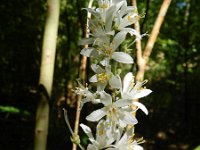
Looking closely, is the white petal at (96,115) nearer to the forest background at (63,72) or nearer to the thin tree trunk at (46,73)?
the thin tree trunk at (46,73)

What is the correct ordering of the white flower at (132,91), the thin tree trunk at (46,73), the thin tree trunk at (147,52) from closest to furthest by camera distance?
the white flower at (132,91), the thin tree trunk at (147,52), the thin tree trunk at (46,73)

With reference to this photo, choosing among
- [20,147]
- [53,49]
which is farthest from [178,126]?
[53,49]

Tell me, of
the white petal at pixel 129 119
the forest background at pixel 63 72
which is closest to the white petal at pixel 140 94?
the white petal at pixel 129 119

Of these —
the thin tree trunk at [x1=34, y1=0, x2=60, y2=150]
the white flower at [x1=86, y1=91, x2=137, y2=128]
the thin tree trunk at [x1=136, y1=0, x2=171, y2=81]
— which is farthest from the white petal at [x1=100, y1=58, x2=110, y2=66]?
the thin tree trunk at [x1=34, y1=0, x2=60, y2=150]

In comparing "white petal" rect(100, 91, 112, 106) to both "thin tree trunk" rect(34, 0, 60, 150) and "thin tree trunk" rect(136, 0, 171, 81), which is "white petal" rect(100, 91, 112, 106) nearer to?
"thin tree trunk" rect(136, 0, 171, 81)

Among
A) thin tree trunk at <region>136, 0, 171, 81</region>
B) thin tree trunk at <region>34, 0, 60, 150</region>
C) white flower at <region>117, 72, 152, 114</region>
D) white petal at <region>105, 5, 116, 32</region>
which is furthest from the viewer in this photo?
thin tree trunk at <region>34, 0, 60, 150</region>

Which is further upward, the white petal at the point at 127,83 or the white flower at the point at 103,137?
the white petal at the point at 127,83

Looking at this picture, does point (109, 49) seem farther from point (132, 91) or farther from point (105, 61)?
point (132, 91)
